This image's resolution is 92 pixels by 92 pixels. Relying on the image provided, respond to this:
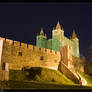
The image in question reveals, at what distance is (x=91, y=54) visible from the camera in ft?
110

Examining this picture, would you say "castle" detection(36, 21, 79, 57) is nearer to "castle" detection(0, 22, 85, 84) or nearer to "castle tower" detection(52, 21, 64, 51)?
"castle tower" detection(52, 21, 64, 51)

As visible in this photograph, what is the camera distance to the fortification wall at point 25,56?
1888 centimetres

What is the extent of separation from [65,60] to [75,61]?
20.7 ft

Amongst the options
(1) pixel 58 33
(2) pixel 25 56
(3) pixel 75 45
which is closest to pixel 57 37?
(1) pixel 58 33

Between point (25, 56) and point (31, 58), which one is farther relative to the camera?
point (31, 58)

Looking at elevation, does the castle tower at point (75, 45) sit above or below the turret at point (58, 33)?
below

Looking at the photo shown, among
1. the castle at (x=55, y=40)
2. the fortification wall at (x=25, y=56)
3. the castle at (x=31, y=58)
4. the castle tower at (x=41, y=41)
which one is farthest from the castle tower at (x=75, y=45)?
the fortification wall at (x=25, y=56)

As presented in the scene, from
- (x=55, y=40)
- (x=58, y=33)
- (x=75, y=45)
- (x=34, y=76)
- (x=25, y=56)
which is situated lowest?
(x=34, y=76)

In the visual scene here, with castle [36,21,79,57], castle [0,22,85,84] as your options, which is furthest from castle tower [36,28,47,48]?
castle [0,22,85,84]

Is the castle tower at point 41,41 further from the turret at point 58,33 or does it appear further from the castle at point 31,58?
the castle at point 31,58

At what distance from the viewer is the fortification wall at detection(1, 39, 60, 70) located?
18.9 meters

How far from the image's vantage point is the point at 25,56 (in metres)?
20.7

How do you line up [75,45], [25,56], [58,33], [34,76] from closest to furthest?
1. [34,76]
2. [25,56]
3. [58,33]
4. [75,45]

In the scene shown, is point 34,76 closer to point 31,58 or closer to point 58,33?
point 31,58
